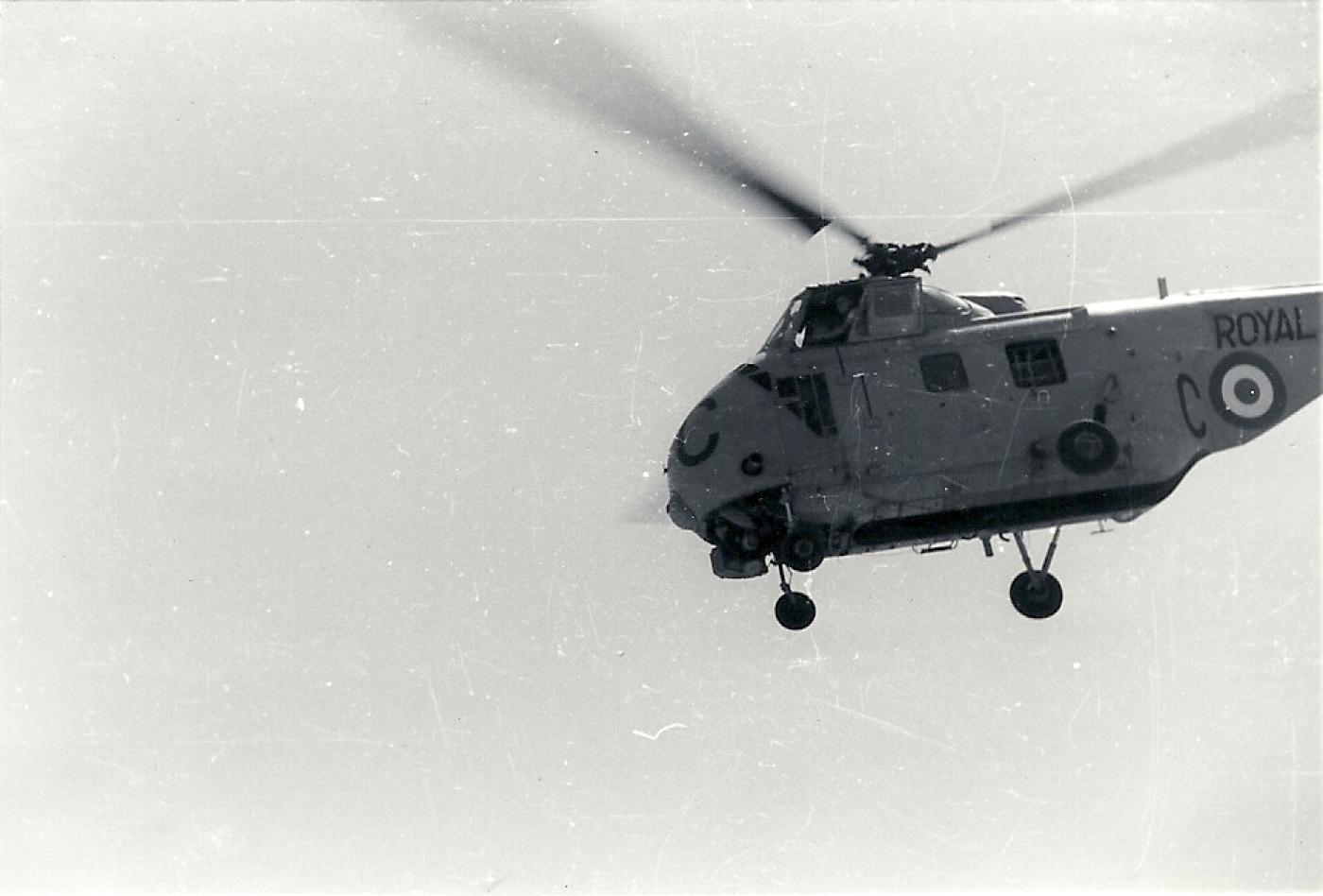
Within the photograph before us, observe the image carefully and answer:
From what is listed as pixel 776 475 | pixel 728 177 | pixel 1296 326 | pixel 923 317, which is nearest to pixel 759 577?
pixel 776 475

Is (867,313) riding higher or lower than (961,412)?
higher

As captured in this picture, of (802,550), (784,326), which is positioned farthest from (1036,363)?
(802,550)

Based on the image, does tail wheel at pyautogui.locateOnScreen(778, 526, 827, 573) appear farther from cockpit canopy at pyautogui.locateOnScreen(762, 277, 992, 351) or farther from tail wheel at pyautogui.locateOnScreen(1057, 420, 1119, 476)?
tail wheel at pyautogui.locateOnScreen(1057, 420, 1119, 476)

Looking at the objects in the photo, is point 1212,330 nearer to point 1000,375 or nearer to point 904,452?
point 1000,375

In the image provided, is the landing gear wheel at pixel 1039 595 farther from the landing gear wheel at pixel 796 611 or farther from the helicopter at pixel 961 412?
the landing gear wheel at pixel 796 611

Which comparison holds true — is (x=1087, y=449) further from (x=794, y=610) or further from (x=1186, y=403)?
(x=794, y=610)

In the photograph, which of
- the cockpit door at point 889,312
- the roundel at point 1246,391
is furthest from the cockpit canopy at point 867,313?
the roundel at point 1246,391
